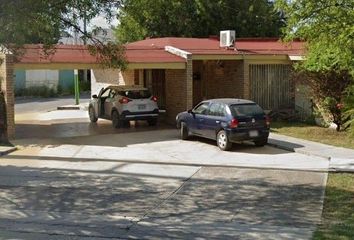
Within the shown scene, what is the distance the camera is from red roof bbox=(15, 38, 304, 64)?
19.0 metres

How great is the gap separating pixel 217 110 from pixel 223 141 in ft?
3.25

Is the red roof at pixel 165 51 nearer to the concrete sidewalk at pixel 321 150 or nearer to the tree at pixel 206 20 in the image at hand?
the concrete sidewalk at pixel 321 150

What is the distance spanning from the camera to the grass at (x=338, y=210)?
7.89 metres

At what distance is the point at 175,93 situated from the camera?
2212 centimetres

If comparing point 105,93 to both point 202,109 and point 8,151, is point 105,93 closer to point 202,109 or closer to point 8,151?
point 202,109

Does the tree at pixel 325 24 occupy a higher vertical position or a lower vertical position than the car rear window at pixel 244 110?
higher

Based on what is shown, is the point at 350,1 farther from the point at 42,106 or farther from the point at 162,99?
the point at 42,106

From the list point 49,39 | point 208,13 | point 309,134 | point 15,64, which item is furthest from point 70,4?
point 208,13

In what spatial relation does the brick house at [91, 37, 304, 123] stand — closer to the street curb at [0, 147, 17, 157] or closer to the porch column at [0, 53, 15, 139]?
the porch column at [0, 53, 15, 139]

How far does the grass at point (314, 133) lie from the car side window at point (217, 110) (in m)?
3.35

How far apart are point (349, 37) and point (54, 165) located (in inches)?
298

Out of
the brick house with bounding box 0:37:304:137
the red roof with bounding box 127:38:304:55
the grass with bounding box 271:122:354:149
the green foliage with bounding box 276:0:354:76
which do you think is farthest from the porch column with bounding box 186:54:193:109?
the green foliage with bounding box 276:0:354:76

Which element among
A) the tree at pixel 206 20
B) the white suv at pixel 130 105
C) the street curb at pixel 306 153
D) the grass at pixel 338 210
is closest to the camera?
the grass at pixel 338 210

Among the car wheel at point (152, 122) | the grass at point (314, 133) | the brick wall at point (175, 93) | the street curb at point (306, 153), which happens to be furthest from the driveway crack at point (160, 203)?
the car wheel at point (152, 122)
